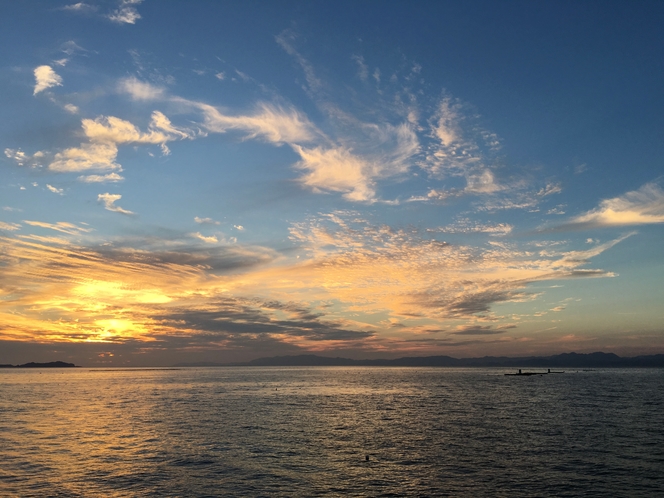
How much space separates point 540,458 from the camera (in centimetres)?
4812

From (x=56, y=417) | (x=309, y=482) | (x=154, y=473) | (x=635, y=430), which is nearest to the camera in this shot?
(x=309, y=482)

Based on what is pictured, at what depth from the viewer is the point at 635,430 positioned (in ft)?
215

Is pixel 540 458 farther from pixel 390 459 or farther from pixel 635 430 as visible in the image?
pixel 635 430

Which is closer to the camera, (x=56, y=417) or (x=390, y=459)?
(x=390, y=459)

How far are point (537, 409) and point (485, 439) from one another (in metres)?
40.3

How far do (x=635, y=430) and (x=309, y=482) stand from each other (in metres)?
51.3

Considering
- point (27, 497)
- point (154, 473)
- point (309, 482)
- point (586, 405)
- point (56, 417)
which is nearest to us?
point (27, 497)

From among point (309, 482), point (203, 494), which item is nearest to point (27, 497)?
point (203, 494)

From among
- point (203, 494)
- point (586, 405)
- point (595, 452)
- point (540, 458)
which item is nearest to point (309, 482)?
point (203, 494)

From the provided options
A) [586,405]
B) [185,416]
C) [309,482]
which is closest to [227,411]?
[185,416]

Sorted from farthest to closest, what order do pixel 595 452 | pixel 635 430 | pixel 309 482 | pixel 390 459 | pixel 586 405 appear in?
pixel 586 405
pixel 635 430
pixel 595 452
pixel 390 459
pixel 309 482

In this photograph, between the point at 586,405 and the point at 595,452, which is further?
the point at 586,405

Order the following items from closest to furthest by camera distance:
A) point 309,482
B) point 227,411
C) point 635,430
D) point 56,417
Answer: point 309,482 < point 635,430 < point 56,417 < point 227,411

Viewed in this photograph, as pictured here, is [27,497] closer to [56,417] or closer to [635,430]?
[56,417]
